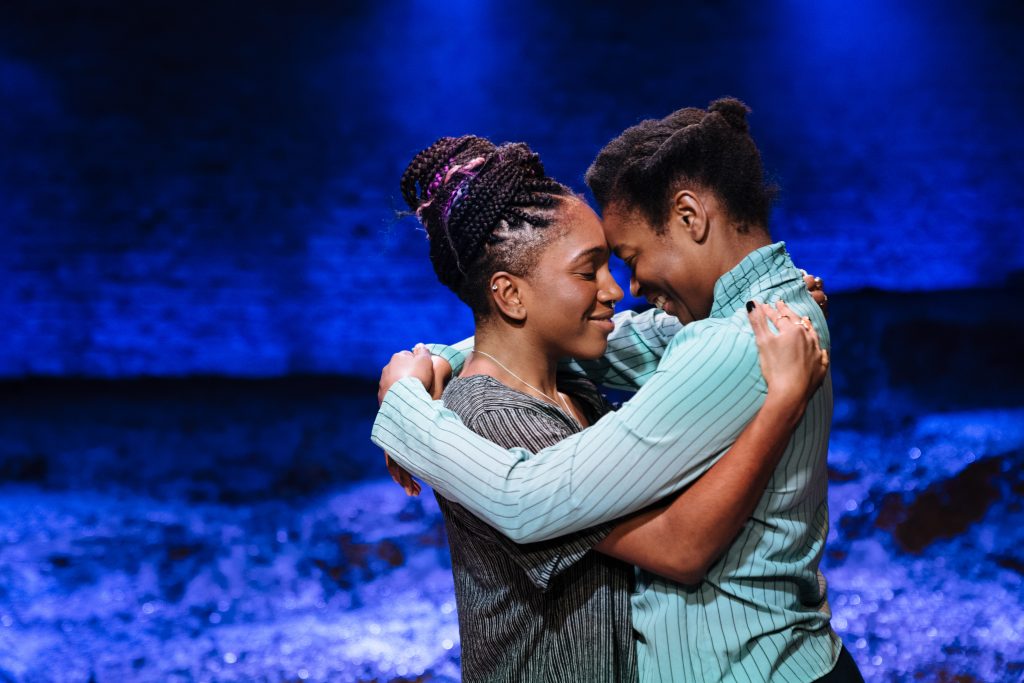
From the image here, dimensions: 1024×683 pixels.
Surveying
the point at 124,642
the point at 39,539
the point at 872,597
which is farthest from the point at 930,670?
the point at 39,539

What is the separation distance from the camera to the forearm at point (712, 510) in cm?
121

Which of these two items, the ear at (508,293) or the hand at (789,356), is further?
the ear at (508,293)

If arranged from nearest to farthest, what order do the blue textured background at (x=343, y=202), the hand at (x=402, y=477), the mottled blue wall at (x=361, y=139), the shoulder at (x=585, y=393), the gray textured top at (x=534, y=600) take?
the gray textured top at (x=534, y=600) → the hand at (x=402, y=477) → the shoulder at (x=585, y=393) → the blue textured background at (x=343, y=202) → the mottled blue wall at (x=361, y=139)

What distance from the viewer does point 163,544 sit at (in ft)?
12.8

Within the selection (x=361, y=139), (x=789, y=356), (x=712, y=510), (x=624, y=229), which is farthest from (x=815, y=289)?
(x=361, y=139)

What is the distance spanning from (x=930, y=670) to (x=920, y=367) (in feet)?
6.73

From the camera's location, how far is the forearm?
1.21 metres

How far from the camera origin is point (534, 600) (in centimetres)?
138

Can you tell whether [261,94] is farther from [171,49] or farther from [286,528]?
[286,528]

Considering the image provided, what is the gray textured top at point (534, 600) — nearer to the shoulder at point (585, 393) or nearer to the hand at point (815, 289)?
the shoulder at point (585, 393)

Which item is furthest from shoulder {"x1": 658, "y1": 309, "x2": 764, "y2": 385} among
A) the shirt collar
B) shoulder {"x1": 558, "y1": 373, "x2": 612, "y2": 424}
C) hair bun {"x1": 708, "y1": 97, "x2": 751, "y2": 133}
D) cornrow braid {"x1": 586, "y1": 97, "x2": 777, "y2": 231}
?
shoulder {"x1": 558, "y1": 373, "x2": 612, "y2": 424}

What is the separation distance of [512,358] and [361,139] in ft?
12.8

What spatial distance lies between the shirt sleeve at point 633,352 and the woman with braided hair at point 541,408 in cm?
30

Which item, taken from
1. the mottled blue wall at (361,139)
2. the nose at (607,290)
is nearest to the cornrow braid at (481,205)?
the nose at (607,290)
